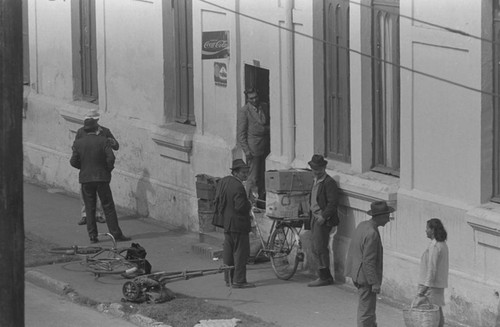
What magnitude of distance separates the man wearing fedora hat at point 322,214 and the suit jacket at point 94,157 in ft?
11.7

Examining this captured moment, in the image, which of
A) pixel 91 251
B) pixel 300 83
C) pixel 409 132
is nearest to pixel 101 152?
pixel 91 251

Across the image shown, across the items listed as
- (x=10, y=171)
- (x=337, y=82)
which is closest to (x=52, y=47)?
(x=337, y=82)

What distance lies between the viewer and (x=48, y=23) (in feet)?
72.2

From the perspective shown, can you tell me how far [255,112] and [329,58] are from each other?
155 centimetres

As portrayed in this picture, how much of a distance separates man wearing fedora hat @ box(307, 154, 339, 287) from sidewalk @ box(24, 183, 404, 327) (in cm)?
25

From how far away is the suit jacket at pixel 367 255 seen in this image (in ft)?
40.4

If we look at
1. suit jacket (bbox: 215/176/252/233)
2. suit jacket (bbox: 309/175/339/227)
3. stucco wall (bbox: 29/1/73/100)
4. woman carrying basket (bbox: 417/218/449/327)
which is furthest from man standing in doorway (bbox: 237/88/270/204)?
stucco wall (bbox: 29/1/73/100)

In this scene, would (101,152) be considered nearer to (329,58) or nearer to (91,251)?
(91,251)

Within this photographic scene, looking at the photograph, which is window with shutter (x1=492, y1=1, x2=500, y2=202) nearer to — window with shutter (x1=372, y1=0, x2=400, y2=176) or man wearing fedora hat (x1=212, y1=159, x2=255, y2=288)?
window with shutter (x1=372, y1=0, x2=400, y2=176)

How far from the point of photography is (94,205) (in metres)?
17.5

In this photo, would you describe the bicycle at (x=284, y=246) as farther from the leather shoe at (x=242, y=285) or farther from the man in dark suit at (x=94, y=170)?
the man in dark suit at (x=94, y=170)

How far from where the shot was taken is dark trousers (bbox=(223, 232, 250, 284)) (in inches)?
583

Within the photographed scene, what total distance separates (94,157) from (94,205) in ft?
2.34

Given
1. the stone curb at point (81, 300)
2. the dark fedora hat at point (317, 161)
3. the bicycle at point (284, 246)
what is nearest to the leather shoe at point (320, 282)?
the bicycle at point (284, 246)
